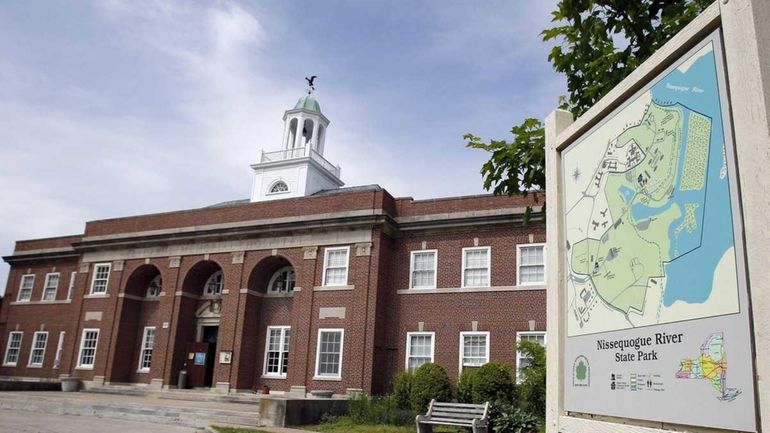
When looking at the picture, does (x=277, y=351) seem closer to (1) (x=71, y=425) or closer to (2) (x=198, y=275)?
(2) (x=198, y=275)

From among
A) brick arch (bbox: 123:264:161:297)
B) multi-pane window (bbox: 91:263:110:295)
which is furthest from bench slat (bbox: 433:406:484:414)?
multi-pane window (bbox: 91:263:110:295)

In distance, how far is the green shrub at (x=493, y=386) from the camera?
2022 centimetres

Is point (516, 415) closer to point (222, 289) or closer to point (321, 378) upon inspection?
point (321, 378)

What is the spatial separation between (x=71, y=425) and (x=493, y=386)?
12.9m

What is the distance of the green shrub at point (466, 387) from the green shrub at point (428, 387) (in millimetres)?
524

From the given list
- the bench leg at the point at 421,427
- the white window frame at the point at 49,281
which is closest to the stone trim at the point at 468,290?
the bench leg at the point at 421,427

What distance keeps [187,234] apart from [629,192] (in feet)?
91.6

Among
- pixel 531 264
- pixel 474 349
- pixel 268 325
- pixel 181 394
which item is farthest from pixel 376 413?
pixel 181 394

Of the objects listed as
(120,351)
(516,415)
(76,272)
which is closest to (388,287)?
(516,415)

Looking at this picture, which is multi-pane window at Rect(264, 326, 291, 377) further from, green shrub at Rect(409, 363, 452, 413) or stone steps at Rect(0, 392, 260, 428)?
green shrub at Rect(409, 363, 452, 413)

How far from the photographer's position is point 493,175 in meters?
8.48

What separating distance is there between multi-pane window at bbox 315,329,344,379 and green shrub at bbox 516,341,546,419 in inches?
302

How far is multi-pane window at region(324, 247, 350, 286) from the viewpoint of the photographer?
25.1m

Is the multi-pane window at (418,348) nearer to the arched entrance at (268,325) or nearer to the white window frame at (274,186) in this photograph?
the arched entrance at (268,325)
